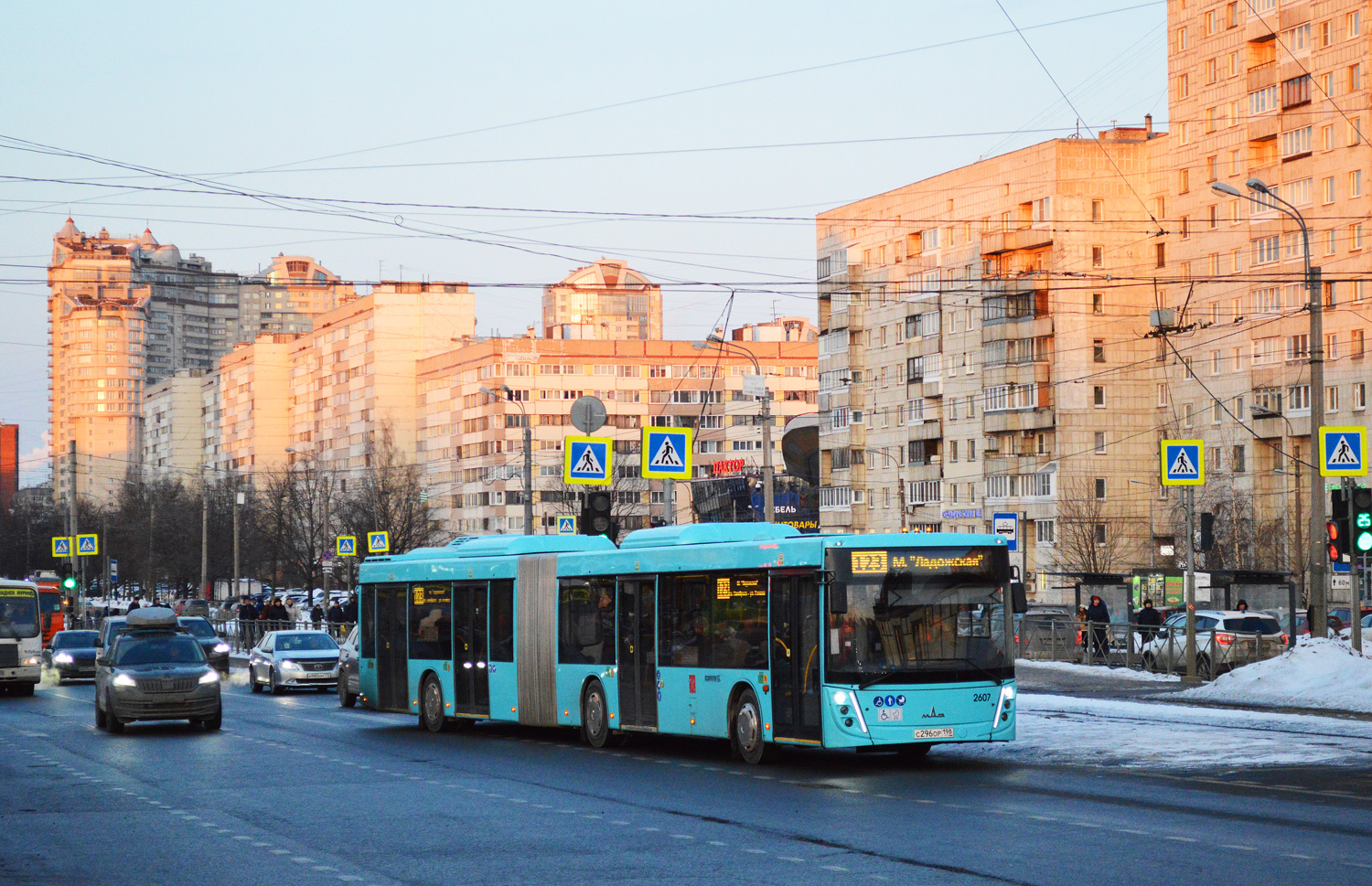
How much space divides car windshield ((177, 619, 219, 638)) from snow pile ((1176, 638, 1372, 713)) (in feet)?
85.1

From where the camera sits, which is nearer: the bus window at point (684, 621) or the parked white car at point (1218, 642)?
the bus window at point (684, 621)

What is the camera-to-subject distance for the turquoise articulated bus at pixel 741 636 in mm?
17969

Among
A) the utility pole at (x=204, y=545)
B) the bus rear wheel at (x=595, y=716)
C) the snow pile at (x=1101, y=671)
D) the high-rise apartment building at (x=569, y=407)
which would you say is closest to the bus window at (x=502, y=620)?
the bus rear wheel at (x=595, y=716)

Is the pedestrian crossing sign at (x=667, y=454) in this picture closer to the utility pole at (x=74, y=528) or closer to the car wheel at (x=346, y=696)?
the car wheel at (x=346, y=696)

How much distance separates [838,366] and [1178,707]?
76308mm

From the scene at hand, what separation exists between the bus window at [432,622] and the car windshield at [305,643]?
464 inches

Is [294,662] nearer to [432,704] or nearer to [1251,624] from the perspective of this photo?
[432,704]

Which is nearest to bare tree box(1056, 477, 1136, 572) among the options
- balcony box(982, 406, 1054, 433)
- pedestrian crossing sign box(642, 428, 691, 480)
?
balcony box(982, 406, 1054, 433)

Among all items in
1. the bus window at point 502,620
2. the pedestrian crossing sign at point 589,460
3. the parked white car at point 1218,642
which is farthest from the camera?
the parked white car at point 1218,642

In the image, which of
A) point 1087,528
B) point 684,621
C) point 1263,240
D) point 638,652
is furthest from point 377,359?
point 684,621

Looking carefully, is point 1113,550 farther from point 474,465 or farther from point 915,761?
point 474,465

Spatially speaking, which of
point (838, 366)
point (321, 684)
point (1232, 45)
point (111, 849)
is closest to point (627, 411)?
point (838, 366)

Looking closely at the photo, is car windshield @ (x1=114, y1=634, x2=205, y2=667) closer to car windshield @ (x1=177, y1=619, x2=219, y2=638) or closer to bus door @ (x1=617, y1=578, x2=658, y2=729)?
bus door @ (x1=617, y1=578, x2=658, y2=729)

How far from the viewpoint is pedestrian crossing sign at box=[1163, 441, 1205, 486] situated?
29844 mm
